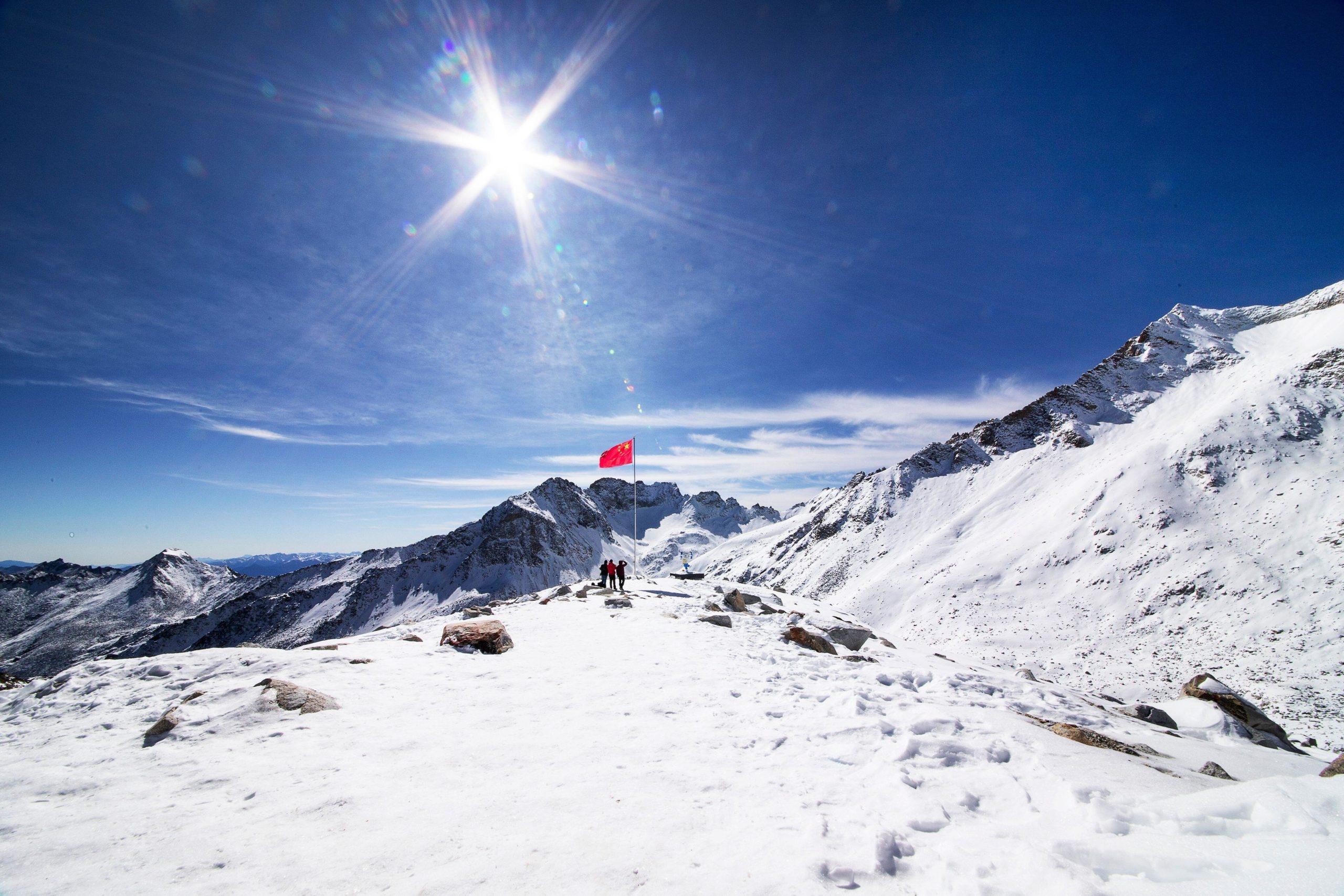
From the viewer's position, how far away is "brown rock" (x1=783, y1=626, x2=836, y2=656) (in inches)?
552

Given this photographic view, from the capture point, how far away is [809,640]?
14.2m

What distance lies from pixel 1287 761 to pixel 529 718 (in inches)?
646

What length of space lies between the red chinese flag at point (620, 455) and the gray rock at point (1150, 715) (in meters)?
23.0

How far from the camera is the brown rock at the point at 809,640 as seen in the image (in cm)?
1402

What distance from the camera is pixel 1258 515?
142 feet

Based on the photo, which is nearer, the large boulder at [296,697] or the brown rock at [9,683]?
the large boulder at [296,697]

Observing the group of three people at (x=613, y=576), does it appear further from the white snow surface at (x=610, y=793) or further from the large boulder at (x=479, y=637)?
the white snow surface at (x=610, y=793)

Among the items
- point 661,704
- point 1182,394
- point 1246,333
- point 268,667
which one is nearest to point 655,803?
point 661,704

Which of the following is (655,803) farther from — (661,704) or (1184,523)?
(1184,523)

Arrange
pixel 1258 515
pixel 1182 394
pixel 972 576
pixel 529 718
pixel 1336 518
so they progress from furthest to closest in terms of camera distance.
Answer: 1. pixel 1182 394
2. pixel 972 576
3. pixel 1258 515
4. pixel 1336 518
5. pixel 529 718

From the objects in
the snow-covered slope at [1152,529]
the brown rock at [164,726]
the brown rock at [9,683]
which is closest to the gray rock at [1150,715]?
the brown rock at [164,726]

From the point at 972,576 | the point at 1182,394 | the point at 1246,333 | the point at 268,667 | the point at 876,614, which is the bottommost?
the point at 876,614

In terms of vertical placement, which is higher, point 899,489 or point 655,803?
point 899,489

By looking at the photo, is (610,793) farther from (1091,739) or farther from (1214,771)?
(1214,771)
